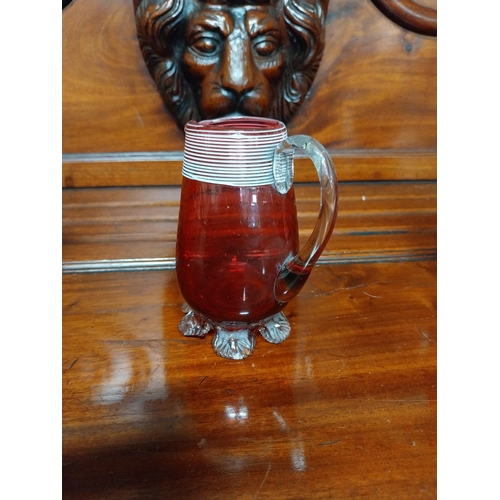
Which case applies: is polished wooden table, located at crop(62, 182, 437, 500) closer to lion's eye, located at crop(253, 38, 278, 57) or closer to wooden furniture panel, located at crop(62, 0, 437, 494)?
wooden furniture panel, located at crop(62, 0, 437, 494)

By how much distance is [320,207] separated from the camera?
0.39 metres

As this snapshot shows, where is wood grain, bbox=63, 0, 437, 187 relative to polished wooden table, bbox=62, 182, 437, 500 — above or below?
above

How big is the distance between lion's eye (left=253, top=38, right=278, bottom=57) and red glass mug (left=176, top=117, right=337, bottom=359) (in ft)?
0.60

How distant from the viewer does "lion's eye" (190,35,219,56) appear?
22.3 inches

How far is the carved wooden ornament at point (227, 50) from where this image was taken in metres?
0.56

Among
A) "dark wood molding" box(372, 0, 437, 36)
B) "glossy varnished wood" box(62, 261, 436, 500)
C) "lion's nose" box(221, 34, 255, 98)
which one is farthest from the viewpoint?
"dark wood molding" box(372, 0, 437, 36)

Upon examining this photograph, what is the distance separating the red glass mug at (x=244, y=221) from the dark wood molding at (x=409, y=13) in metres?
0.35

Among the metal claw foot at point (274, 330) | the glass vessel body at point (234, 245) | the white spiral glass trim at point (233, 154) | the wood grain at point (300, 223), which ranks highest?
the white spiral glass trim at point (233, 154)

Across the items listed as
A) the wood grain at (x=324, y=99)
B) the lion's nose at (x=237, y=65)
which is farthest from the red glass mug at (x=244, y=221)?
the wood grain at (x=324, y=99)

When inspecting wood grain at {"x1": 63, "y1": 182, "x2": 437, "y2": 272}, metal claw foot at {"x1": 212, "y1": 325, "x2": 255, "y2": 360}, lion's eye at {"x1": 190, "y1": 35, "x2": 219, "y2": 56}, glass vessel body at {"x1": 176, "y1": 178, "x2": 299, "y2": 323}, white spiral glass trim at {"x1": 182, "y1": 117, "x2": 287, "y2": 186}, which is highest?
lion's eye at {"x1": 190, "y1": 35, "x2": 219, "y2": 56}

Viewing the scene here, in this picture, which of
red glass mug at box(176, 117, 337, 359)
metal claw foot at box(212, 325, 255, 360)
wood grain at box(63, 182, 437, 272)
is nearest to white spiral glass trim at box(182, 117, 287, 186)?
red glass mug at box(176, 117, 337, 359)

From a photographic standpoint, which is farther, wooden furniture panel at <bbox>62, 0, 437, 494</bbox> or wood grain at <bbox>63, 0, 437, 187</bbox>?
wood grain at <bbox>63, 0, 437, 187</bbox>

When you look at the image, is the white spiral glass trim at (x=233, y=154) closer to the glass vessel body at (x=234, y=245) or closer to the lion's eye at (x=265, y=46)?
the glass vessel body at (x=234, y=245)

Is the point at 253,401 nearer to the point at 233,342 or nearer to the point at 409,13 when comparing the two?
the point at 233,342
